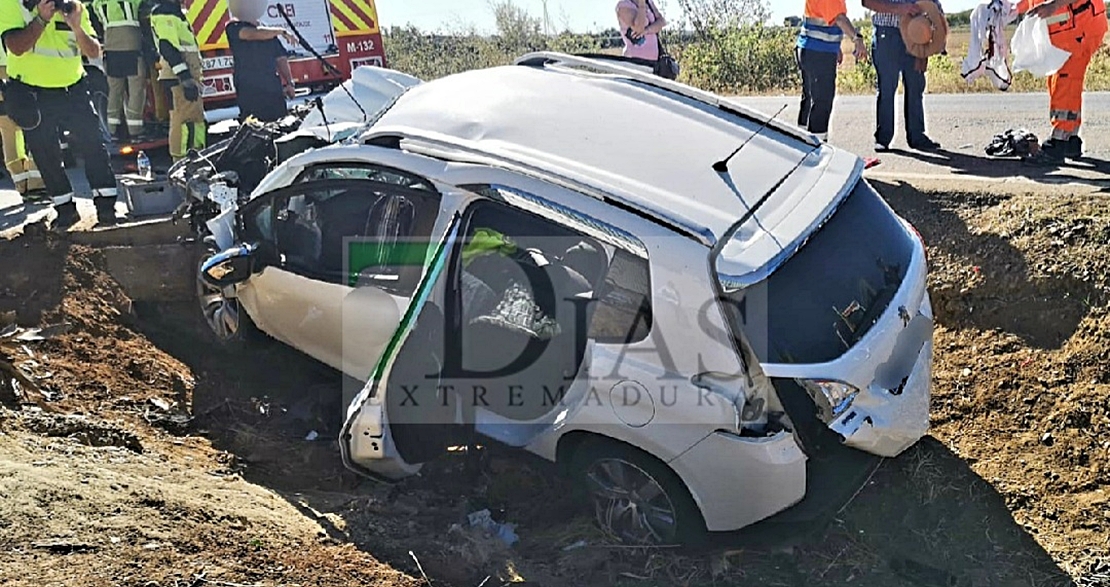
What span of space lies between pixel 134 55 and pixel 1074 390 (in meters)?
7.67

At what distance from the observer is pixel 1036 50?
22.8 ft

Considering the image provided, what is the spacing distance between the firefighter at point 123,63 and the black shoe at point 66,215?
1738 millimetres

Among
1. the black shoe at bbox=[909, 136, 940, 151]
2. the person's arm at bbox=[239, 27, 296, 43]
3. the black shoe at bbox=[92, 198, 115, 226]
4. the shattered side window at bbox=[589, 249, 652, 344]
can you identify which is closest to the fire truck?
the person's arm at bbox=[239, 27, 296, 43]

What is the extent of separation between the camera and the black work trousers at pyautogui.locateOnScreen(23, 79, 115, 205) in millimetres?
6965

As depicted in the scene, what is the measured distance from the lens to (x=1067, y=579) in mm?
3758

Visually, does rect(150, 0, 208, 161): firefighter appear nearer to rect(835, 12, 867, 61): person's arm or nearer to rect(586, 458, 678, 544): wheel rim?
rect(835, 12, 867, 61): person's arm

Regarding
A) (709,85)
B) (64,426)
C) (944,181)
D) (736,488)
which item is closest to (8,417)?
(64,426)

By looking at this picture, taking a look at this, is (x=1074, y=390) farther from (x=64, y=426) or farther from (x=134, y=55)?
(x=134, y=55)

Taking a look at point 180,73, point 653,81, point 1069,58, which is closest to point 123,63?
point 180,73

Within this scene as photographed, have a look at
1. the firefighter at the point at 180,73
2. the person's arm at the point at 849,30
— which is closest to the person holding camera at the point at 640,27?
the person's arm at the point at 849,30

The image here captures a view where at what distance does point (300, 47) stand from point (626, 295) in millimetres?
7272

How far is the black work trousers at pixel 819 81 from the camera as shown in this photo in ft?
24.1

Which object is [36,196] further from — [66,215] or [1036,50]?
[1036,50]

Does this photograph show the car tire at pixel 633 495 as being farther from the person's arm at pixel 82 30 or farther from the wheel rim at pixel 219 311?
the person's arm at pixel 82 30
